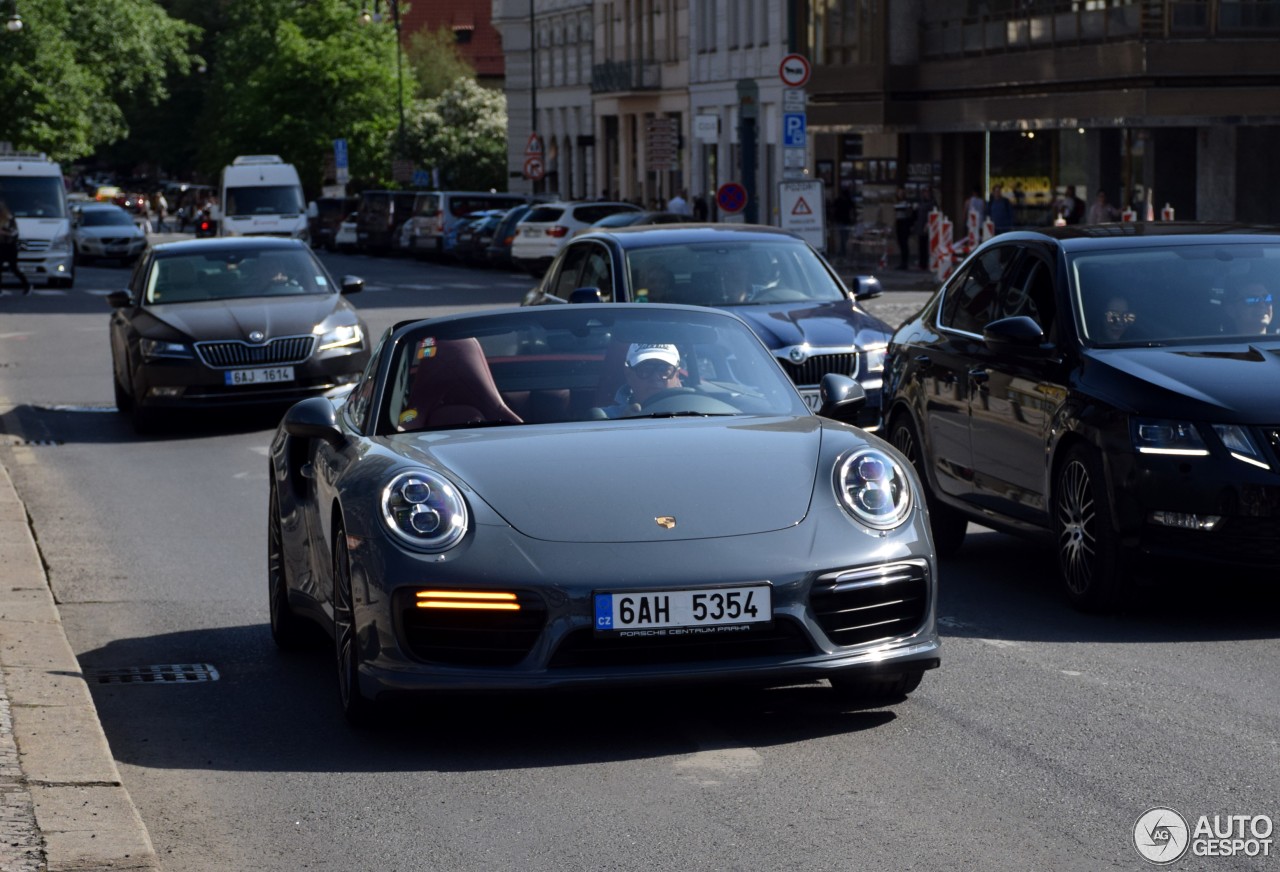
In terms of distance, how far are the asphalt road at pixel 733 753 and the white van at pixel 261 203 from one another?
1737 inches

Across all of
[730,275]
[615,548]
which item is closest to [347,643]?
[615,548]

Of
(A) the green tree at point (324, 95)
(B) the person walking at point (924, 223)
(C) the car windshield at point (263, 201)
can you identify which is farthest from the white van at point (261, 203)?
(A) the green tree at point (324, 95)

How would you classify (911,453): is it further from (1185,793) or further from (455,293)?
(455,293)

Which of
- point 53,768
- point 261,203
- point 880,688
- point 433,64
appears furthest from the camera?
point 433,64

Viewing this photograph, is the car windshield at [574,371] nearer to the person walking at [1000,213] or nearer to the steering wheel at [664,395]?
the steering wheel at [664,395]

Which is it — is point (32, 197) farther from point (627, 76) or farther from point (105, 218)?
point (627, 76)

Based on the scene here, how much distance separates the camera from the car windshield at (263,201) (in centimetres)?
5422

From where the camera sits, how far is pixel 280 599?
8773mm

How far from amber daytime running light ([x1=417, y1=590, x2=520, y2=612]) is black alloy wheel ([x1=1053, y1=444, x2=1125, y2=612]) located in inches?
126

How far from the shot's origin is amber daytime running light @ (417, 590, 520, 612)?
21.5 ft

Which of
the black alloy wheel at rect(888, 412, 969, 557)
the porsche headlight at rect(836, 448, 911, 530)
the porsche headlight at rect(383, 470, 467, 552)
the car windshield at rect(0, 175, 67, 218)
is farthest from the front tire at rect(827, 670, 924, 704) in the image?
the car windshield at rect(0, 175, 67, 218)

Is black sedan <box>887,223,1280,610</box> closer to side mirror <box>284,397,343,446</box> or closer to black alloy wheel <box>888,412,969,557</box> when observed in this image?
black alloy wheel <box>888,412,969,557</box>

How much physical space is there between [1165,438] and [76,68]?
6950 cm

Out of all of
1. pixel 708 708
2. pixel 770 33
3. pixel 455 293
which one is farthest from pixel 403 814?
pixel 770 33
